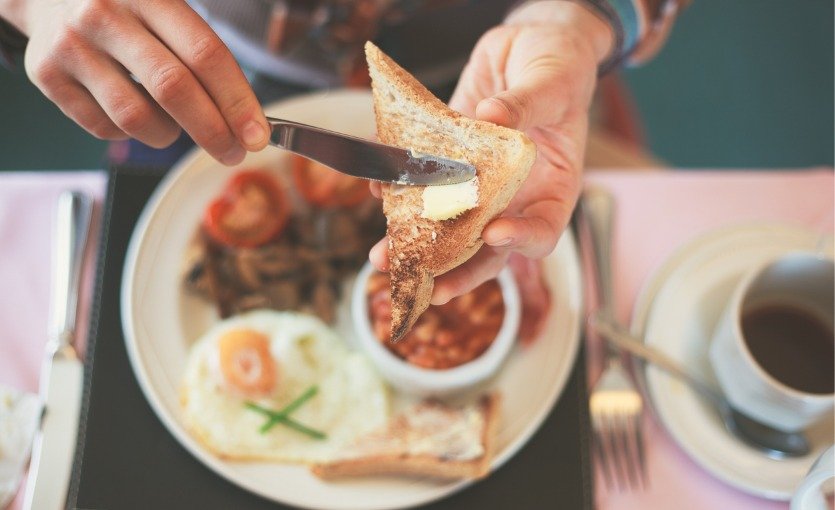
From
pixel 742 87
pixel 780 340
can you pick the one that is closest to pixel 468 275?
pixel 780 340

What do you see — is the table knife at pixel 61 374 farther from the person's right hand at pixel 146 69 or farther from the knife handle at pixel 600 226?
the knife handle at pixel 600 226

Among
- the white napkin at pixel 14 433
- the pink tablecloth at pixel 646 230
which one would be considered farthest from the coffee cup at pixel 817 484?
the white napkin at pixel 14 433

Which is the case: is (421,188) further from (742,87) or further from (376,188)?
(742,87)

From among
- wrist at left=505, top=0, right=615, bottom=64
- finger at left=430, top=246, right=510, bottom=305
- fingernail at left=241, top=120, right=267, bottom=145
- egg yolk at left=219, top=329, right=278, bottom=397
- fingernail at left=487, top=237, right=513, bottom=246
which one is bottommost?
egg yolk at left=219, top=329, right=278, bottom=397

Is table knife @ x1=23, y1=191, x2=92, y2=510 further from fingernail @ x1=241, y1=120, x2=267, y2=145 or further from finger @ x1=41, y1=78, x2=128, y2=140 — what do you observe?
fingernail @ x1=241, y1=120, x2=267, y2=145

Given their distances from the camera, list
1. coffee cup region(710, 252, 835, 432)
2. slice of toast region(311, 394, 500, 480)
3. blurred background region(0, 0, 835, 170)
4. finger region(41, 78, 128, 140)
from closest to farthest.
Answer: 1. finger region(41, 78, 128, 140)
2. coffee cup region(710, 252, 835, 432)
3. slice of toast region(311, 394, 500, 480)
4. blurred background region(0, 0, 835, 170)

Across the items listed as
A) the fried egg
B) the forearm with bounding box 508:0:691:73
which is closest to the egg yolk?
the fried egg
